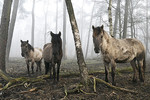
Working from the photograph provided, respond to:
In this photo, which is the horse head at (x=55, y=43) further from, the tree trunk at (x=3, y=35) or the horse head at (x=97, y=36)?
the tree trunk at (x=3, y=35)

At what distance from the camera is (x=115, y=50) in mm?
5359

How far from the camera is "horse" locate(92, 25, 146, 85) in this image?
4.84 meters

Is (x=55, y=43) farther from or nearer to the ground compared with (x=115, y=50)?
farther from the ground

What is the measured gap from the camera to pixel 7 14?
7.37 meters

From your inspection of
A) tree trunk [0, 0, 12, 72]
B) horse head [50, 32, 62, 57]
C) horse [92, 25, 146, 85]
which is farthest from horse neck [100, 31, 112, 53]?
tree trunk [0, 0, 12, 72]

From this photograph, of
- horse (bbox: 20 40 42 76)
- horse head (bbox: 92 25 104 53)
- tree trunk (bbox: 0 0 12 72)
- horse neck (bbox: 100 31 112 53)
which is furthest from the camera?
horse (bbox: 20 40 42 76)

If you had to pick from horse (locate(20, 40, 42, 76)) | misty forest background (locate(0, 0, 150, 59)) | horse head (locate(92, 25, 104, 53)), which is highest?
misty forest background (locate(0, 0, 150, 59))

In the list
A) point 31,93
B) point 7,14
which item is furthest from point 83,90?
point 7,14

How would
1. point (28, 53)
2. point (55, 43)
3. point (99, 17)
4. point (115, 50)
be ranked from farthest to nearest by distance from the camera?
point (99, 17) < point (28, 53) < point (55, 43) < point (115, 50)

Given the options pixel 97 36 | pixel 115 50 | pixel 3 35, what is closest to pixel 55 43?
pixel 97 36

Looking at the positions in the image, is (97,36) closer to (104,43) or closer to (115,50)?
(104,43)

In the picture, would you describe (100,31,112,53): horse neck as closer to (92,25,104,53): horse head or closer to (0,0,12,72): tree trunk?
(92,25,104,53): horse head

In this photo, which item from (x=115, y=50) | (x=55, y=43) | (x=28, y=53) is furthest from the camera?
(x=28, y=53)

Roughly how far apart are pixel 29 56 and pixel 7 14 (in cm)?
296
